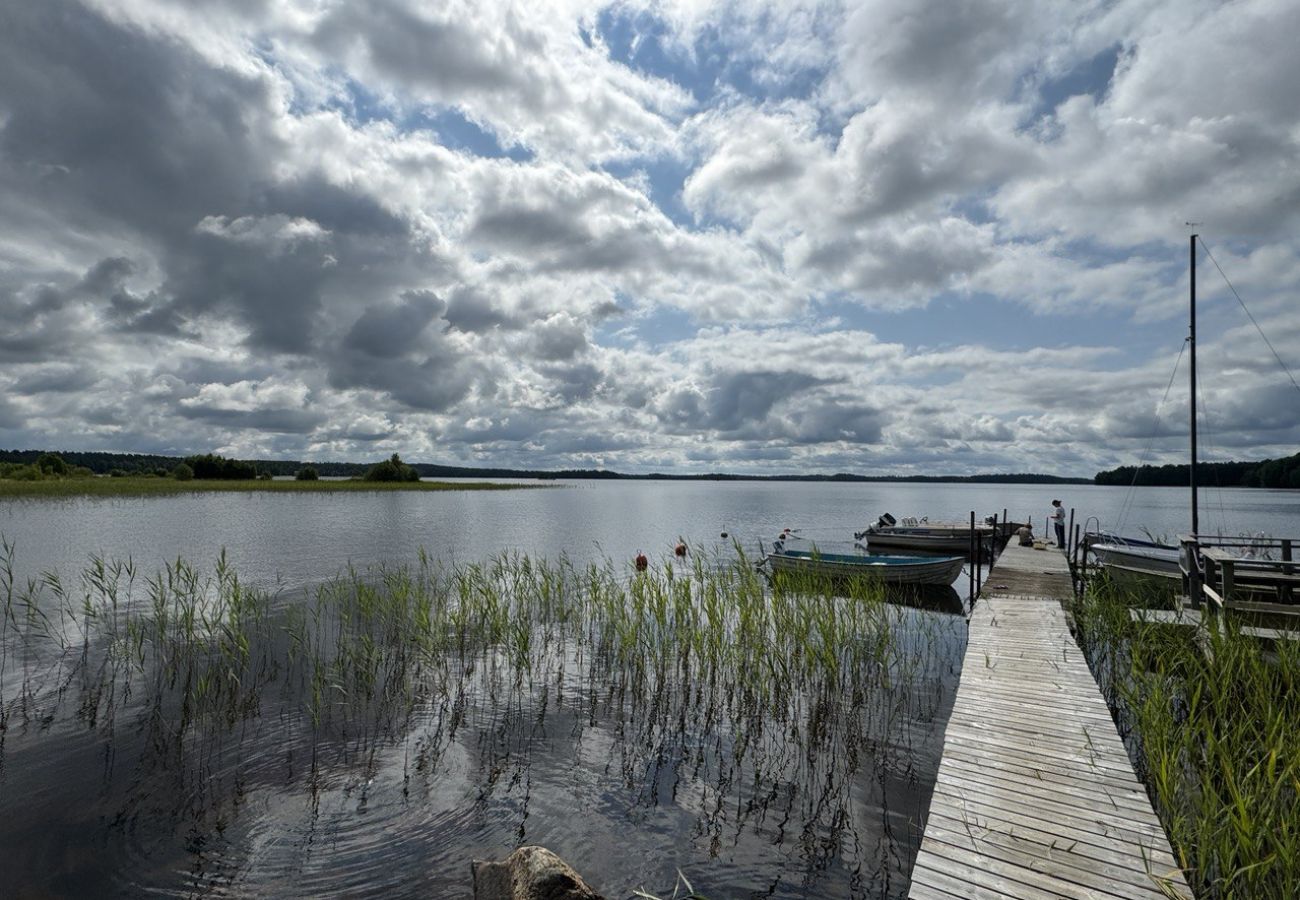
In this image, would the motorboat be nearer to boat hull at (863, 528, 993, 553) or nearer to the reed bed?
the reed bed

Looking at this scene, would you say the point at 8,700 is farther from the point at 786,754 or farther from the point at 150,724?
the point at 786,754

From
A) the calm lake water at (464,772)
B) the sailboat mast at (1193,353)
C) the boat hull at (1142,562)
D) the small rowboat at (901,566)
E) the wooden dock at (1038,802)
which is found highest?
the sailboat mast at (1193,353)

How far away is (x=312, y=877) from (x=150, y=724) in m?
5.18

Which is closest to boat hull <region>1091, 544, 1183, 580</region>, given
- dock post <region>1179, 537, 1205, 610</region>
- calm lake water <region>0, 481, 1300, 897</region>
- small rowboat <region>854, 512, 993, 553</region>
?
dock post <region>1179, 537, 1205, 610</region>

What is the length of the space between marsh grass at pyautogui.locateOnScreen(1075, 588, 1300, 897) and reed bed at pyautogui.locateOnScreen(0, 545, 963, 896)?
2.44 meters

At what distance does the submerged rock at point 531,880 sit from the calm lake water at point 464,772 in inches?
26.9

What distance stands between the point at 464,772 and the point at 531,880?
10.8 feet

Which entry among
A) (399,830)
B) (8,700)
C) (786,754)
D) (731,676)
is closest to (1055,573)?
(731,676)

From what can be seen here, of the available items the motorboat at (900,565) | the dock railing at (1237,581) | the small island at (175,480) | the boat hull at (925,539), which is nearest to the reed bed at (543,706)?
the dock railing at (1237,581)

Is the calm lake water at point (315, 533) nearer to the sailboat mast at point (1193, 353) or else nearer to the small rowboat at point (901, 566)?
the small rowboat at point (901, 566)

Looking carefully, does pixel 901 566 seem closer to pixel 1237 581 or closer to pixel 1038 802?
pixel 1237 581

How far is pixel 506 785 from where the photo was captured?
301 inches

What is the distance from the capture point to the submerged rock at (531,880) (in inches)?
193

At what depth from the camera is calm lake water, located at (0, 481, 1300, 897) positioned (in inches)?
236
